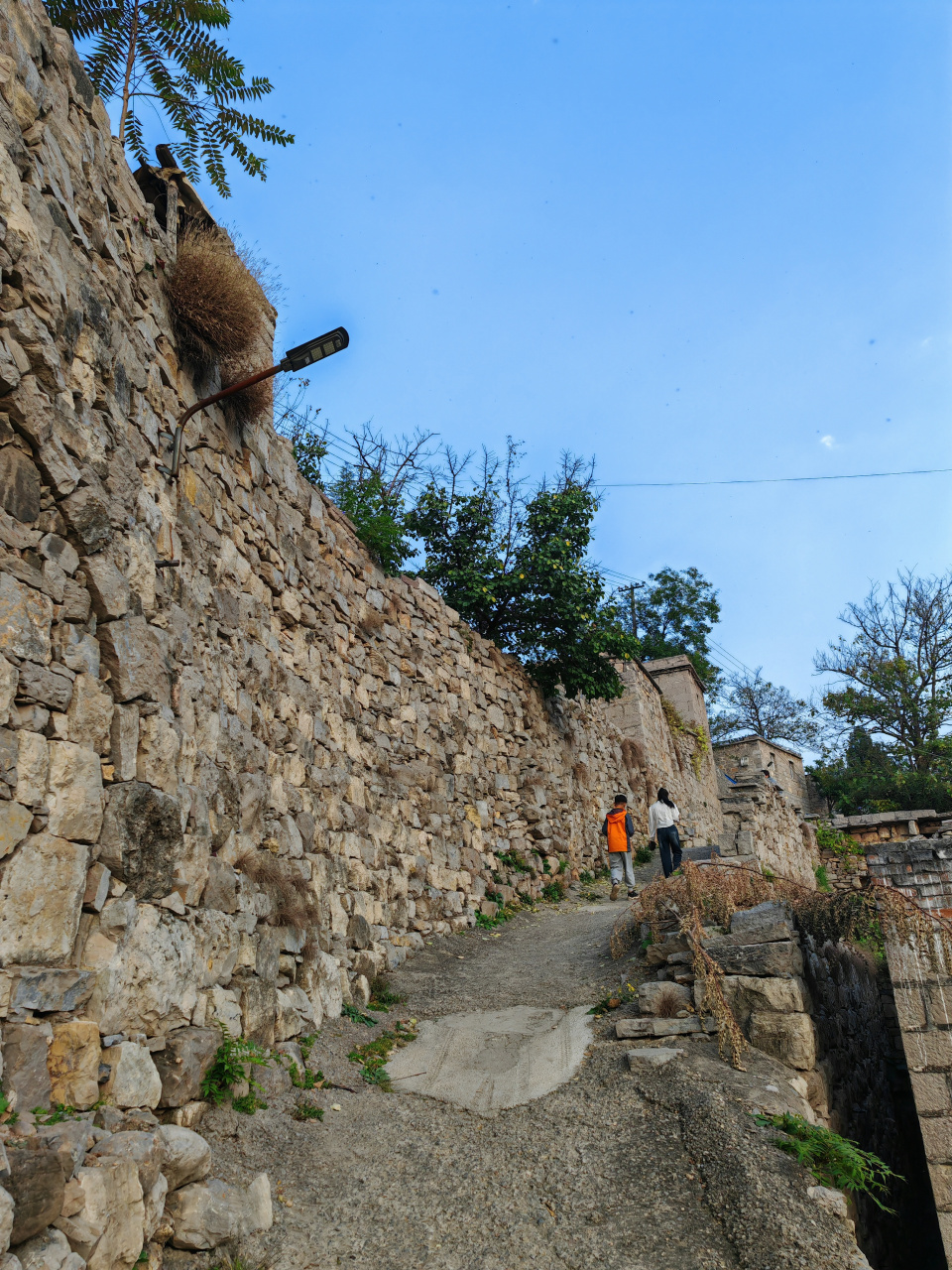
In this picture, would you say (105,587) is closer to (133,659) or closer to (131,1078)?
(133,659)

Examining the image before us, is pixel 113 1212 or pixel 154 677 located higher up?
pixel 154 677

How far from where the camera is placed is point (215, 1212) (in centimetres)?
329

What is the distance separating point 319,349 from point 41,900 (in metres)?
3.82

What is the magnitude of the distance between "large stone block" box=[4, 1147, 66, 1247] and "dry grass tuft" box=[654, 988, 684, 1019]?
13.1ft

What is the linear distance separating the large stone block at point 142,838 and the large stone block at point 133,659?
454 millimetres

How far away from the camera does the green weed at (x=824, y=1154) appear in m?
4.00

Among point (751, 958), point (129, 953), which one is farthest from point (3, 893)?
point (751, 958)

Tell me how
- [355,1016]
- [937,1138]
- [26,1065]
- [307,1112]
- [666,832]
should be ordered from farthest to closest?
[666,832], [355,1016], [937,1138], [307,1112], [26,1065]

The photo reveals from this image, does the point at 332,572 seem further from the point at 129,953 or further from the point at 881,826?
the point at 881,826

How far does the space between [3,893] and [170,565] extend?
7.39ft

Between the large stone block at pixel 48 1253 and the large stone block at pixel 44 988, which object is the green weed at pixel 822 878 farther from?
the large stone block at pixel 48 1253

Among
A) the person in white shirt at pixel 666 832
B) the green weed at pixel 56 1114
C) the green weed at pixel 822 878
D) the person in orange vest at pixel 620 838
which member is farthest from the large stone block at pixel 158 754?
the green weed at pixel 822 878

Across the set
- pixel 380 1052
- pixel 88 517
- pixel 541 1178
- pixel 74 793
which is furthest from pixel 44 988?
pixel 380 1052

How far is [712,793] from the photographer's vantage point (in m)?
22.5
